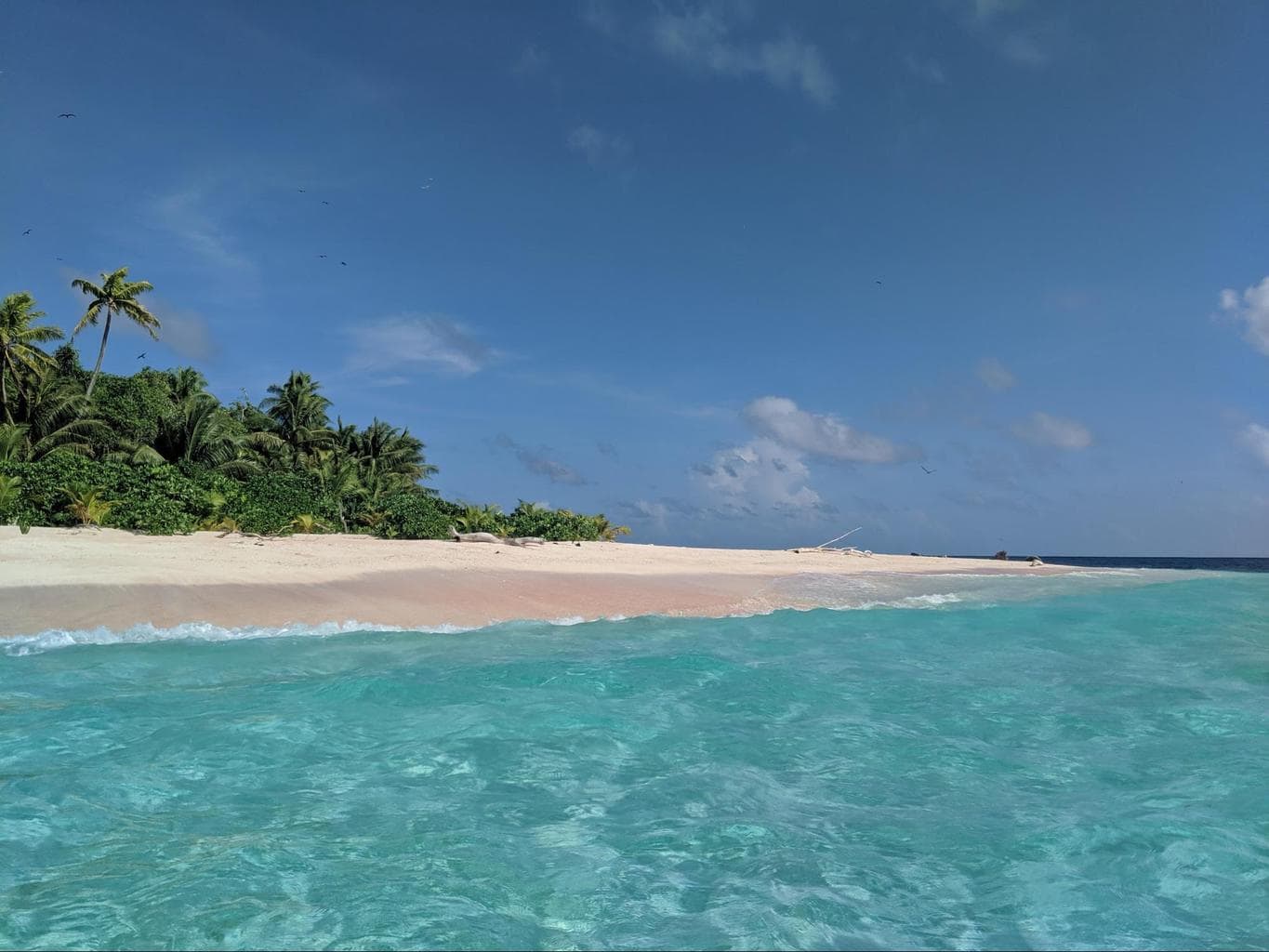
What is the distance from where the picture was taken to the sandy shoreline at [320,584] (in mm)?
13219

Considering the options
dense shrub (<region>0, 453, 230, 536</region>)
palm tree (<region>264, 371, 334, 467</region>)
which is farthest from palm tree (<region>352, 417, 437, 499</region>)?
dense shrub (<region>0, 453, 230, 536</region>)

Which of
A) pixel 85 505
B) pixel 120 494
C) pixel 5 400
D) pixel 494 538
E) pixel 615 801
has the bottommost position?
pixel 615 801

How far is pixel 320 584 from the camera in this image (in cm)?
1616

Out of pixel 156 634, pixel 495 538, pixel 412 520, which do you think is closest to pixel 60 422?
pixel 412 520

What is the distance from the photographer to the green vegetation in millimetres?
21000

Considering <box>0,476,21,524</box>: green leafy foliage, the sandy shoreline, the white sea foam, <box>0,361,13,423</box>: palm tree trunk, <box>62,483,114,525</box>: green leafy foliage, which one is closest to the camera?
the white sea foam

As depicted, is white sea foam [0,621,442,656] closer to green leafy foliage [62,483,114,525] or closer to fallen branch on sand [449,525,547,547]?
green leafy foliage [62,483,114,525]

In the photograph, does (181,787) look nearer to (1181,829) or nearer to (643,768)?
(643,768)

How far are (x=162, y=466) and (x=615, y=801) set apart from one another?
23.4 meters

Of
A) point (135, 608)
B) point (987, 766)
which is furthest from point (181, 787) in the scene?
point (135, 608)

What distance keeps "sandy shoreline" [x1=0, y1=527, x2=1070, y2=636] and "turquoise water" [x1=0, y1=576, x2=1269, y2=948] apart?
212cm

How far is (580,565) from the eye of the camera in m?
23.3

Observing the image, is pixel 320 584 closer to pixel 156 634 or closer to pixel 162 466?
pixel 156 634

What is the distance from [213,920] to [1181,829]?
6714 millimetres
